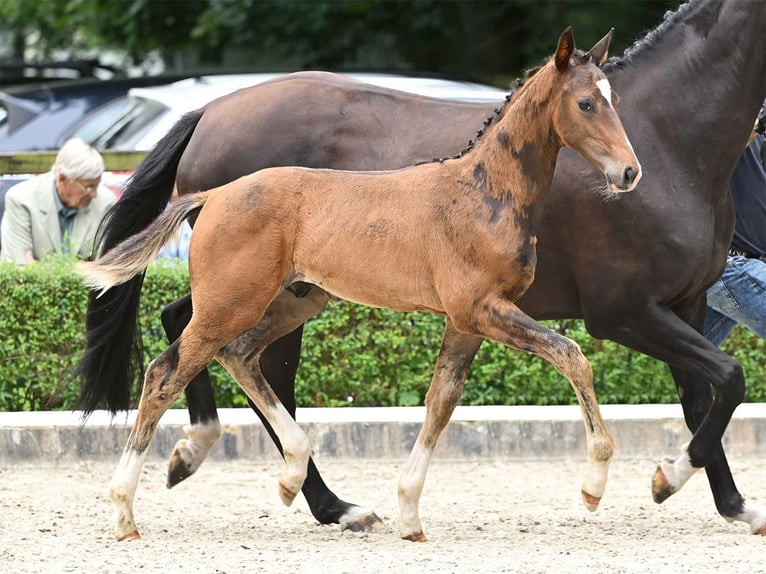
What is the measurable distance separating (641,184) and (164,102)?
559 centimetres

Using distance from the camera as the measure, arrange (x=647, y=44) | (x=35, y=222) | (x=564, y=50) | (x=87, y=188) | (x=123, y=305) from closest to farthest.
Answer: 1. (x=564, y=50)
2. (x=647, y=44)
3. (x=123, y=305)
4. (x=87, y=188)
5. (x=35, y=222)

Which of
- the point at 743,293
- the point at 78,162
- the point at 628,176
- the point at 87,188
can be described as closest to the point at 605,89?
the point at 628,176

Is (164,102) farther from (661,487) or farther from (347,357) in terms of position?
(661,487)

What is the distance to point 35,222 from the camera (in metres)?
8.28

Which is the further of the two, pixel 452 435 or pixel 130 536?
pixel 452 435

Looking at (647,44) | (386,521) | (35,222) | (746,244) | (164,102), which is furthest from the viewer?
(164,102)

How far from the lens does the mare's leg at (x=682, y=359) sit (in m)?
5.16

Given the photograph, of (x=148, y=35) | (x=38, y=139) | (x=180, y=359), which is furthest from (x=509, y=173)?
(x=148, y=35)

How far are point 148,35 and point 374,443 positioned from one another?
947cm

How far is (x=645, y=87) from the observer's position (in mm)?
5449

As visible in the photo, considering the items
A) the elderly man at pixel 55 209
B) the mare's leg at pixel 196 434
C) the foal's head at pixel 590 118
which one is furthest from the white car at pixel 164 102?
the foal's head at pixel 590 118

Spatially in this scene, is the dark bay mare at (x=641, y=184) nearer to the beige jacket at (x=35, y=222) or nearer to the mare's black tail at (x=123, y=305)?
the mare's black tail at (x=123, y=305)

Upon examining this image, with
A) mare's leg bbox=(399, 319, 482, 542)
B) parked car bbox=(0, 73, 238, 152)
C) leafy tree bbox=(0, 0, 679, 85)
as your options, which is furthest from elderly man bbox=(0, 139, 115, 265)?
leafy tree bbox=(0, 0, 679, 85)

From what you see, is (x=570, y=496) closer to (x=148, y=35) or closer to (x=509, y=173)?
(x=509, y=173)
